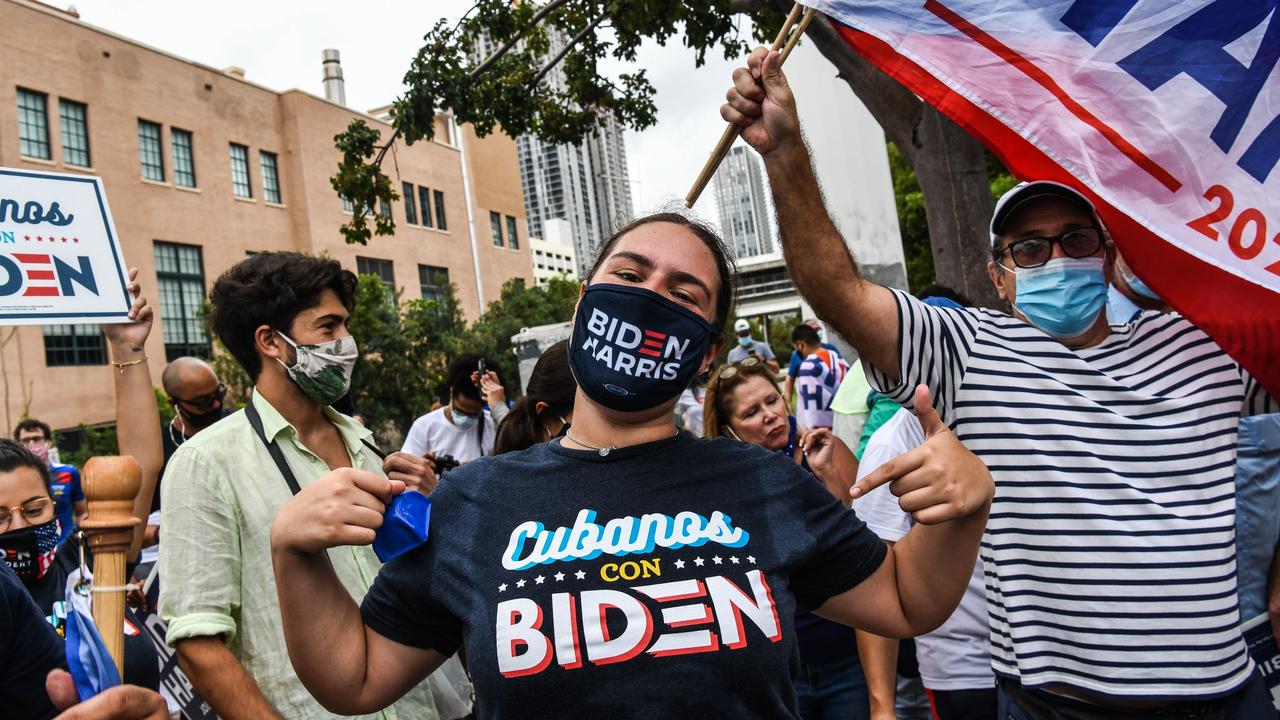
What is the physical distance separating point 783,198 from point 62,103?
31547 millimetres

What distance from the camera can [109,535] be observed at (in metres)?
2.02

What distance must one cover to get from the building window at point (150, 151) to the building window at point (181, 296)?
2296 millimetres

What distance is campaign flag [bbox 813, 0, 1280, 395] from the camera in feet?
7.91

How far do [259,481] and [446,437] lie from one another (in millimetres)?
4181

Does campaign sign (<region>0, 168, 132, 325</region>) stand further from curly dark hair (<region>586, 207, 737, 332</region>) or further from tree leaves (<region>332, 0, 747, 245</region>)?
tree leaves (<region>332, 0, 747, 245</region>)

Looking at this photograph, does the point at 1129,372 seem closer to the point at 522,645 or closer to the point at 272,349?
the point at 522,645

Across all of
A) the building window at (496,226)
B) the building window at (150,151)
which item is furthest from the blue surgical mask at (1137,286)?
the building window at (496,226)

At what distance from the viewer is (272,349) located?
295cm

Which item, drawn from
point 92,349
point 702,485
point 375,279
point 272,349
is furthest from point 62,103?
point 702,485

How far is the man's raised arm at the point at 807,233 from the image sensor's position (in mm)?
2176

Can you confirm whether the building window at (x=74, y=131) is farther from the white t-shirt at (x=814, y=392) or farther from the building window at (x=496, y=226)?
the white t-shirt at (x=814, y=392)

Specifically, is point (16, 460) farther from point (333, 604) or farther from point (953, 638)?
point (953, 638)

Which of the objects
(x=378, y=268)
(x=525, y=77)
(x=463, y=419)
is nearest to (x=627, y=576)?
(x=463, y=419)

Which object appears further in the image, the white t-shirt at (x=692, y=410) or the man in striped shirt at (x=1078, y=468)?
the white t-shirt at (x=692, y=410)
